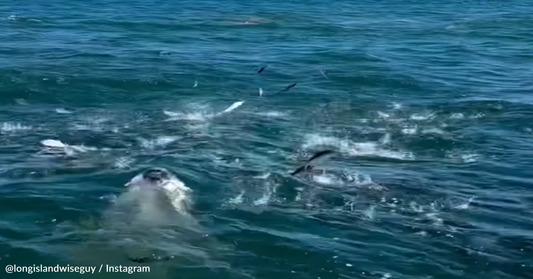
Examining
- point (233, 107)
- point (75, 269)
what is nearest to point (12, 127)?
point (233, 107)

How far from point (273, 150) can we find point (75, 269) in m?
8.91

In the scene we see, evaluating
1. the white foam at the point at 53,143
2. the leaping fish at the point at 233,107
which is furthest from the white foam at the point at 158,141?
the leaping fish at the point at 233,107

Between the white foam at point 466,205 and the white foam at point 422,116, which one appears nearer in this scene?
the white foam at point 466,205

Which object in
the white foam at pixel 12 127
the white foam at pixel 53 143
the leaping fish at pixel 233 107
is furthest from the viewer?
the leaping fish at pixel 233 107

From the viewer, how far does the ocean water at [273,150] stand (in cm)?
1569

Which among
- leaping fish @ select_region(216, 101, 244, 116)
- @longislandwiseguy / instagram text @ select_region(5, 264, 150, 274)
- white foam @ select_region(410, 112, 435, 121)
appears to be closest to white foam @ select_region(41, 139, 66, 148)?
leaping fish @ select_region(216, 101, 244, 116)

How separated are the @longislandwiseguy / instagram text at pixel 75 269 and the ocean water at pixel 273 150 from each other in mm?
111

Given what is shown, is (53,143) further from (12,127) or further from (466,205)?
(466,205)

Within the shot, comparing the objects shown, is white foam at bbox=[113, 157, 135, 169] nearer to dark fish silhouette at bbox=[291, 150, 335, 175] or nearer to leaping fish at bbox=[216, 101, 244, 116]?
dark fish silhouette at bbox=[291, 150, 335, 175]

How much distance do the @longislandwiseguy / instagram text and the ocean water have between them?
0.11 m

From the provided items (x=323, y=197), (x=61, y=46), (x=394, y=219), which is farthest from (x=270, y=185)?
(x=61, y=46)

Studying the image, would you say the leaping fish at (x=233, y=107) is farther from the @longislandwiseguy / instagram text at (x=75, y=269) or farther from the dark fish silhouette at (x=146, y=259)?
the @longislandwiseguy / instagram text at (x=75, y=269)

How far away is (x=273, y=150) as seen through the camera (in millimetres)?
22625

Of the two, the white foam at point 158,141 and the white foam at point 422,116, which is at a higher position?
the white foam at point 158,141
